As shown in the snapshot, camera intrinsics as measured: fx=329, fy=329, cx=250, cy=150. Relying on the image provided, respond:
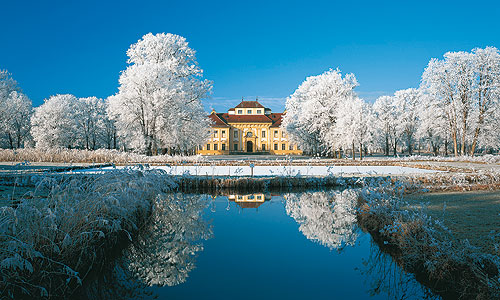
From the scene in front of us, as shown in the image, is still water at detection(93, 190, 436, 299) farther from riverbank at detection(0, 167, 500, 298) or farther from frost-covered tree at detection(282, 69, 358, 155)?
frost-covered tree at detection(282, 69, 358, 155)

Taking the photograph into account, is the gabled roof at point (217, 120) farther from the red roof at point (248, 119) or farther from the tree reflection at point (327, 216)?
the tree reflection at point (327, 216)

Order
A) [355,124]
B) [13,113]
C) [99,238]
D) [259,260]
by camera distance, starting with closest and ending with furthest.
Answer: [99,238] → [259,260] → [355,124] → [13,113]

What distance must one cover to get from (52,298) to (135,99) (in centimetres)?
2280

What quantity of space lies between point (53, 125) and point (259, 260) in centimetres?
4050

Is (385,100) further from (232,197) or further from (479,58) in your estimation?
(232,197)

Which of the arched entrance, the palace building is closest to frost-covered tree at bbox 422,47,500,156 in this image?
the palace building

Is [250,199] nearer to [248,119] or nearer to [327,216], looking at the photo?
[327,216]

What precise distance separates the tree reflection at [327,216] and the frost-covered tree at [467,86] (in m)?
20.1

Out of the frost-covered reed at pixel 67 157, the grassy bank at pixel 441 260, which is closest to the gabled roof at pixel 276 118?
the frost-covered reed at pixel 67 157

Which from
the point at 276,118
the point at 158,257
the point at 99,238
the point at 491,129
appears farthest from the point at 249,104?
the point at 99,238

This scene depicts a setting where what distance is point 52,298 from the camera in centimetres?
378

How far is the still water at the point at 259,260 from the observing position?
4285mm

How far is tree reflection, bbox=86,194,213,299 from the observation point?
14.1 ft

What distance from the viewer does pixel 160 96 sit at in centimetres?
2420
